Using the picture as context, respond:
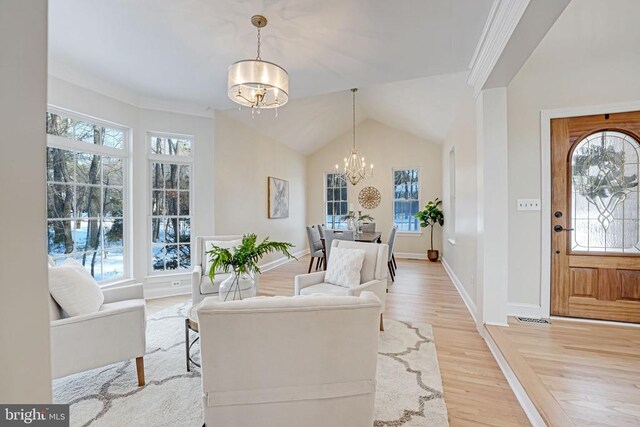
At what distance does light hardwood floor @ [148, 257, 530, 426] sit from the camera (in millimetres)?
1669

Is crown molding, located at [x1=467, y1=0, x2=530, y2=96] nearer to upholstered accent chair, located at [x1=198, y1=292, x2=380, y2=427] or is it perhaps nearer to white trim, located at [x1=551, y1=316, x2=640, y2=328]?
upholstered accent chair, located at [x1=198, y1=292, x2=380, y2=427]

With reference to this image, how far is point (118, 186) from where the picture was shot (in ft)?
12.0

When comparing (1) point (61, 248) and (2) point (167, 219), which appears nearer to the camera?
(1) point (61, 248)

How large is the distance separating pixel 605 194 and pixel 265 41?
11.9ft

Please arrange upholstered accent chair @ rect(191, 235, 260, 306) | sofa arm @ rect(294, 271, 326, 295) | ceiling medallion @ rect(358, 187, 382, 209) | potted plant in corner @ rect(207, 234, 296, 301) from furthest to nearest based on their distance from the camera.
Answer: ceiling medallion @ rect(358, 187, 382, 209), upholstered accent chair @ rect(191, 235, 260, 306), sofa arm @ rect(294, 271, 326, 295), potted plant in corner @ rect(207, 234, 296, 301)

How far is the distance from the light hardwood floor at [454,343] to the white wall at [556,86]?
0.79 meters

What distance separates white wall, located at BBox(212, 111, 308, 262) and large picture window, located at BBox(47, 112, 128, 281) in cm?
128

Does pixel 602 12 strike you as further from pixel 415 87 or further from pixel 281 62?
pixel 281 62

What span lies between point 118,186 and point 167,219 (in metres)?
0.74

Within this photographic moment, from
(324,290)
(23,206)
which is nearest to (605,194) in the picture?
(324,290)

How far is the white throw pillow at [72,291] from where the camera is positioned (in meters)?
1.73

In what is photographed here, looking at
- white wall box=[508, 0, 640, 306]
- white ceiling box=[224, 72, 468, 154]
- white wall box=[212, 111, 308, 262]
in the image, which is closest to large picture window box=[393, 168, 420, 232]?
white ceiling box=[224, 72, 468, 154]

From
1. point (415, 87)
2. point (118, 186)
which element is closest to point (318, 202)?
point (415, 87)

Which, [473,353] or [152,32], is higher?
[152,32]
